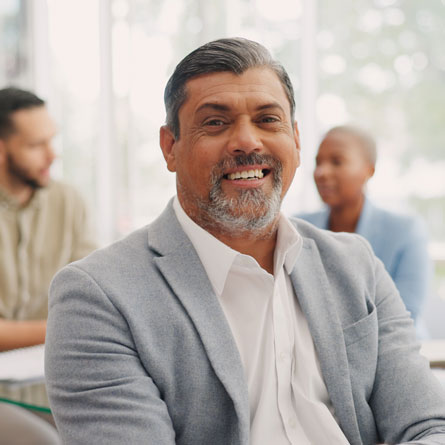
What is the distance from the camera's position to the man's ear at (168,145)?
5.24 ft

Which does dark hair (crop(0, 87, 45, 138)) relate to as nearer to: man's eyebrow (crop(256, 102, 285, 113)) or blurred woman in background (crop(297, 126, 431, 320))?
blurred woman in background (crop(297, 126, 431, 320))

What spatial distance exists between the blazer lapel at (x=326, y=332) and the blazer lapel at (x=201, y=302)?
8.5 inches

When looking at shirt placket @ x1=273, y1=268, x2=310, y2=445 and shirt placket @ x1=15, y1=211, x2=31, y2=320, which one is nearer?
shirt placket @ x1=273, y1=268, x2=310, y2=445

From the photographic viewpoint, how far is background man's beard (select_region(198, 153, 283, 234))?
1.47m

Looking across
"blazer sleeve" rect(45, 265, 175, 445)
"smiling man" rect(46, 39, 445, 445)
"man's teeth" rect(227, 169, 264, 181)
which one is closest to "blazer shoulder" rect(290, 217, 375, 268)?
"smiling man" rect(46, 39, 445, 445)

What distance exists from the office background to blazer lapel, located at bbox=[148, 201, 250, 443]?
2353 millimetres

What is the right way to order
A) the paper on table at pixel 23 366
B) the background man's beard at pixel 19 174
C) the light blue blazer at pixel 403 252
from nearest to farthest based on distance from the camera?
the paper on table at pixel 23 366
the light blue blazer at pixel 403 252
the background man's beard at pixel 19 174

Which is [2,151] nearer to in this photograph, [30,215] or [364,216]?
[30,215]

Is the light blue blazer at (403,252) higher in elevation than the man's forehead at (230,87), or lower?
lower

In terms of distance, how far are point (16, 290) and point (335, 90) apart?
2.67 meters

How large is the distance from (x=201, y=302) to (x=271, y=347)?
0.20 m

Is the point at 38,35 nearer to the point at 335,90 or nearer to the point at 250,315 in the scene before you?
the point at 335,90

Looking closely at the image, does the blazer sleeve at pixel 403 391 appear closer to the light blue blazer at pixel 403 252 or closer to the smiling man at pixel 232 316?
the smiling man at pixel 232 316

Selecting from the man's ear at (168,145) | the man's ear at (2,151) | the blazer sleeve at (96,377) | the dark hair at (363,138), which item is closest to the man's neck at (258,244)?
the man's ear at (168,145)
